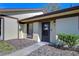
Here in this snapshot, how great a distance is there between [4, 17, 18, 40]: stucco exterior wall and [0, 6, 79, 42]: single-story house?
0.10 metres

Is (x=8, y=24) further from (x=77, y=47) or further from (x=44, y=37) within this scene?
(x=77, y=47)

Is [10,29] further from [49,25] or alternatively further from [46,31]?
[49,25]

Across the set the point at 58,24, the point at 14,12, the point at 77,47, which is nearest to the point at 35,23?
the point at 14,12

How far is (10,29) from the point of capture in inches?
685

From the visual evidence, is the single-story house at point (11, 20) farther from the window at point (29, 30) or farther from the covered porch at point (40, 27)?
the window at point (29, 30)

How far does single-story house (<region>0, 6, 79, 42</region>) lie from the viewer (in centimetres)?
1190

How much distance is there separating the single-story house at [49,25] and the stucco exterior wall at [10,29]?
0.10 m

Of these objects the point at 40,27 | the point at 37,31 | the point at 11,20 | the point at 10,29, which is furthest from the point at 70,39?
the point at 11,20

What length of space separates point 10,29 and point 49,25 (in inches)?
161

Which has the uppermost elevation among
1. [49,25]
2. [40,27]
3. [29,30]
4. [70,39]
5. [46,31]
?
[49,25]

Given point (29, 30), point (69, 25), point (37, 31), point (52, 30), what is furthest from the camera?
point (29, 30)

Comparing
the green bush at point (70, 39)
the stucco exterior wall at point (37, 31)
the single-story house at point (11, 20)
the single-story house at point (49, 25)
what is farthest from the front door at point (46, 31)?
the green bush at point (70, 39)

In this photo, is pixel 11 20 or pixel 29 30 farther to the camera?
pixel 29 30

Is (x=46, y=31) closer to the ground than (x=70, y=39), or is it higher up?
higher up
